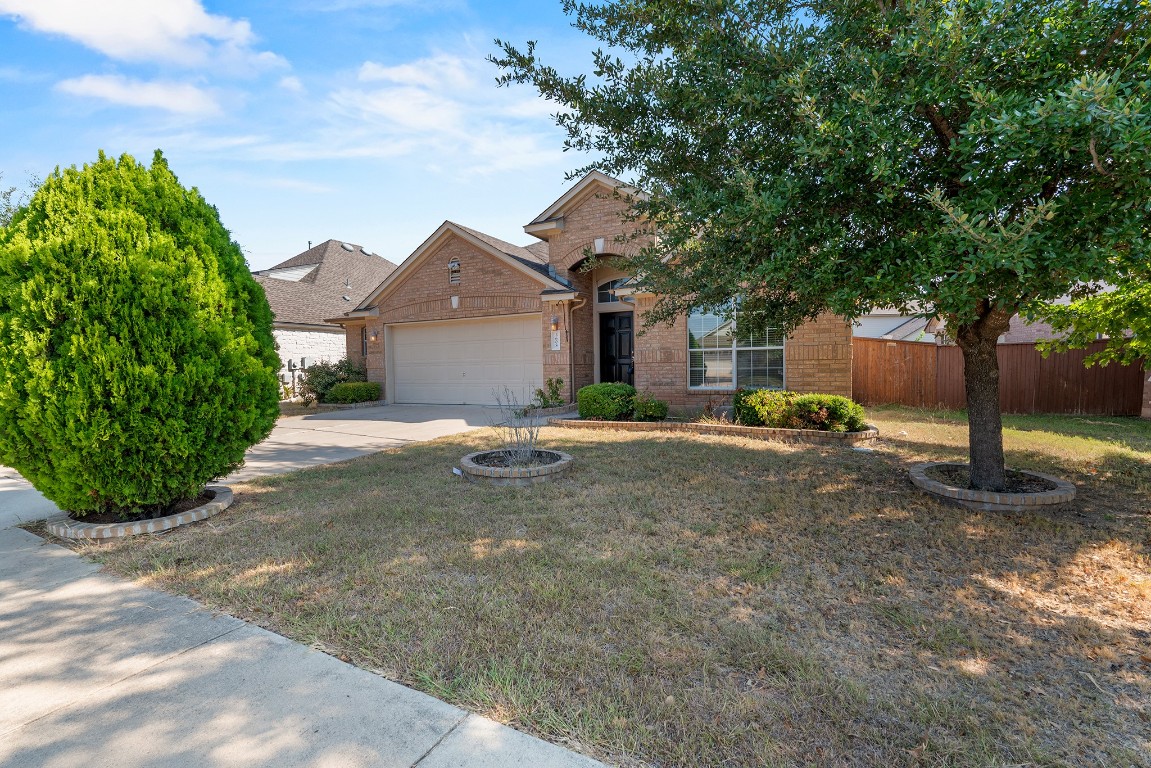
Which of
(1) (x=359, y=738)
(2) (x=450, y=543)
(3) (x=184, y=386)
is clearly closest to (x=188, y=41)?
(3) (x=184, y=386)

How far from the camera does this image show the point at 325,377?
1580cm

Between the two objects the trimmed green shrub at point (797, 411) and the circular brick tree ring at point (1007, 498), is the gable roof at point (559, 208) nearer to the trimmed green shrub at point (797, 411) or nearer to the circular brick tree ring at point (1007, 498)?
the trimmed green shrub at point (797, 411)

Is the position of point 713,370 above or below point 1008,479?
above

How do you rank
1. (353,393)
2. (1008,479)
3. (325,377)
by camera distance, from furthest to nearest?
(325,377) < (353,393) < (1008,479)

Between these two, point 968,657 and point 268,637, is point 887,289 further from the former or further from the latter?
point 268,637

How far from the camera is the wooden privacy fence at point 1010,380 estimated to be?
10.9 m

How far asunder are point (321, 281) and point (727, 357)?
17.3 m

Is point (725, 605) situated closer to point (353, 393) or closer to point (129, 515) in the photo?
point (129, 515)

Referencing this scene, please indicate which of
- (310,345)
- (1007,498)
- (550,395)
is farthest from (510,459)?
(310,345)

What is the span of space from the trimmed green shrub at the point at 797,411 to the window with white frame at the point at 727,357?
5.02 ft

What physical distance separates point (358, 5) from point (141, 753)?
8.00 metres

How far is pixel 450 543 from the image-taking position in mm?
4000

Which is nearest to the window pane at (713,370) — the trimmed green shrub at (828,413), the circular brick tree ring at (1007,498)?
the trimmed green shrub at (828,413)

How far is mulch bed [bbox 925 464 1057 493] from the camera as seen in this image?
487 centimetres
